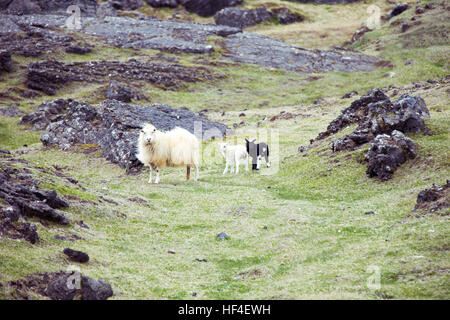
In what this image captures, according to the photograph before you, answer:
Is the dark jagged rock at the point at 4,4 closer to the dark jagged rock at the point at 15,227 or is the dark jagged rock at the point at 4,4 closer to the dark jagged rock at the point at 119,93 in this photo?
the dark jagged rock at the point at 119,93

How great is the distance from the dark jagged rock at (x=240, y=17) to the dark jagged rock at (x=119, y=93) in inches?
2729

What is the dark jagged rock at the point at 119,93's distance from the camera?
211ft

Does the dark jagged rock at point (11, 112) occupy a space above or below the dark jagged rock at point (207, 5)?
below

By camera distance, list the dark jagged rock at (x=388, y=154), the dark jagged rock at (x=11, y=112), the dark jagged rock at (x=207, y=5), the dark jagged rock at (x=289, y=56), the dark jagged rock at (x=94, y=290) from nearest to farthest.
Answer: the dark jagged rock at (x=94, y=290) → the dark jagged rock at (x=388, y=154) → the dark jagged rock at (x=11, y=112) → the dark jagged rock at (x=289, y=56) → the dark jagged rock at (x=207, y=5)

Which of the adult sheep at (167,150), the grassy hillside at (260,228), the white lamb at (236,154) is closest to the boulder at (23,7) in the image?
A: the grassy hillside at (260,228)

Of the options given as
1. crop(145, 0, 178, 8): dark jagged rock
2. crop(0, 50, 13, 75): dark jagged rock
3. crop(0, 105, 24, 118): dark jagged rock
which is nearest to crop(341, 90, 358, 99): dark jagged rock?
crop(0, 105, 24, 118): dark jagged rock

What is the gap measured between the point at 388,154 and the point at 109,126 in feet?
83.2

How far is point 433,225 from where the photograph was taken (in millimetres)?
15875

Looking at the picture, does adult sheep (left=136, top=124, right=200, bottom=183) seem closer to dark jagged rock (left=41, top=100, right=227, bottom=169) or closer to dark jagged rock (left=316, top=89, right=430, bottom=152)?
dark jagged rock (left=41, top=100, right=227, bottom=169)

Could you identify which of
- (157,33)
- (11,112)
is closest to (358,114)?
(11,112)

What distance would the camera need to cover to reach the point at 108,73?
78.6 meters

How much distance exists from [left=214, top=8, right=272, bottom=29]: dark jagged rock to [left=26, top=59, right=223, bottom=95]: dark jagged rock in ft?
160

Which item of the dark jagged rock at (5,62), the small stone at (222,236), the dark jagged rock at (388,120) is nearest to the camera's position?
the small stone at (222,236)
